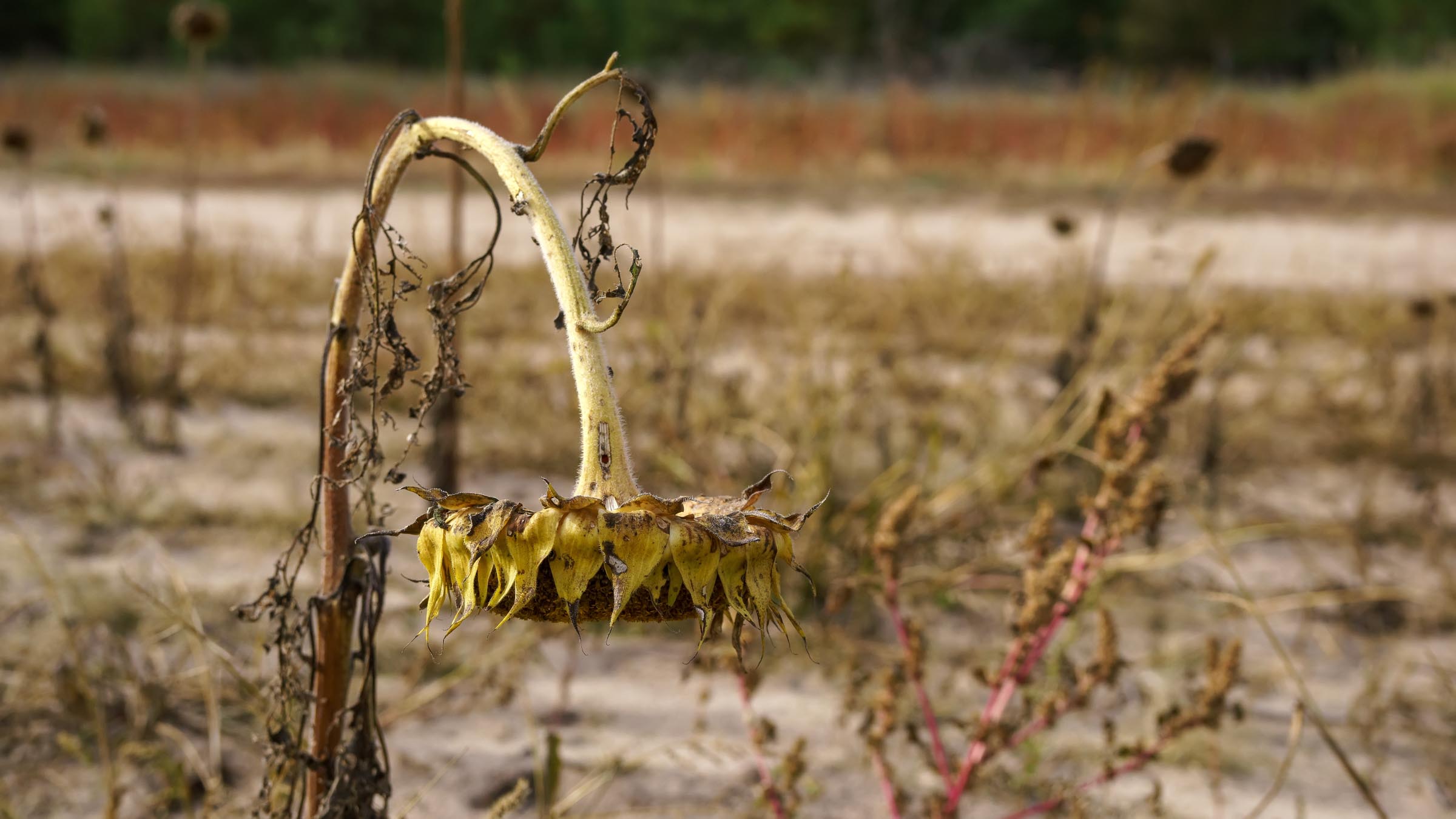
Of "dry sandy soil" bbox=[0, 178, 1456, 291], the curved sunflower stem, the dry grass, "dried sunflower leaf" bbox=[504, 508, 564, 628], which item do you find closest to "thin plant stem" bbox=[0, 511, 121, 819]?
the curved sunflower stem

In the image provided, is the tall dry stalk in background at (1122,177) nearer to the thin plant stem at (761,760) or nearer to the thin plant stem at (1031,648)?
the thin plant stem at (1031,648)

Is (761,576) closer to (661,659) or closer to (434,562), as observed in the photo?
(434,562)

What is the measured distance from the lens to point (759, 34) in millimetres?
34375

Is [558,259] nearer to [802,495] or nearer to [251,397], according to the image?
[802,495]

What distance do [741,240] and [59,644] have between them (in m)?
5.26

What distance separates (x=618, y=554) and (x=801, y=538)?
168cm

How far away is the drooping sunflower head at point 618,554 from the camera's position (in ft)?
2.42

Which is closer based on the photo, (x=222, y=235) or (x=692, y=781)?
(x=692, y=781)

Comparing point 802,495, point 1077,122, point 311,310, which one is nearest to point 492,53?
point 1077,122

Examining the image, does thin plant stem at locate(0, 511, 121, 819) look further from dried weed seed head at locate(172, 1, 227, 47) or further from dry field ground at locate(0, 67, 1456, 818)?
dried weed seed head at locate(172, 1, 227, 47)

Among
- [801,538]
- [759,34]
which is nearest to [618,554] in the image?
[801,538]

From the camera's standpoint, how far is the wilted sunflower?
738 mm

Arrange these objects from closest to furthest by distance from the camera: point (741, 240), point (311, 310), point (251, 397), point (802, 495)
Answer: point (802, 495) → point (251, 397) → point (311, 310) → point (741, 240)

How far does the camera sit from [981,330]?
4266mm
